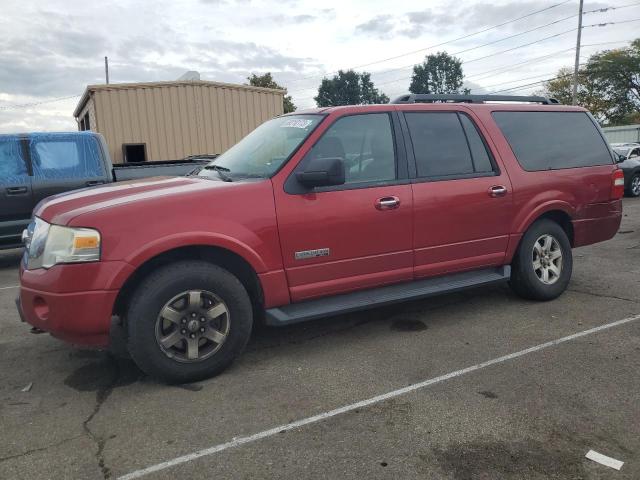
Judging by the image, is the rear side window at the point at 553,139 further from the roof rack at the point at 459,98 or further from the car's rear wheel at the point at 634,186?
the car's rear wheel at the point at 634,186

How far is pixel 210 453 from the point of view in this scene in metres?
2.75

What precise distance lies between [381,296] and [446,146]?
1.41m

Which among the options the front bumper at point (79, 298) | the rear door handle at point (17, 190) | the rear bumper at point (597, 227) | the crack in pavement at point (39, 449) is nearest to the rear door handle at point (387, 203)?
the front bumper at point (79, 298)

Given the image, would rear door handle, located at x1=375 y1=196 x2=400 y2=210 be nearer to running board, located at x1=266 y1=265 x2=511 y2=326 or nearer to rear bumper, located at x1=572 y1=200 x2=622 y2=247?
running board, located at x1=266 y1=265 x2=511 y2=326

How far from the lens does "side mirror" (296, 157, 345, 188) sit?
3.75 meters

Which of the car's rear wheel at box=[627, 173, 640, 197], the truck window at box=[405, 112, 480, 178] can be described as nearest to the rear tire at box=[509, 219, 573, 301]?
the truck window at box=[405, 112, 480, 178]

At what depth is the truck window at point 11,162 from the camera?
778 cm

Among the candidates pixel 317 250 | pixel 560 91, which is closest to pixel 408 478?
pixel 317 250

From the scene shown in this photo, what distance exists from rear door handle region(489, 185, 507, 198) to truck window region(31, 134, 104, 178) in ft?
19.3

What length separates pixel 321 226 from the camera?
3900 mm

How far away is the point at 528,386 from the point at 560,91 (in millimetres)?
71348

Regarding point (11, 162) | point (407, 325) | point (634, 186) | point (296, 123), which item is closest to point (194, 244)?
point (296, 123)

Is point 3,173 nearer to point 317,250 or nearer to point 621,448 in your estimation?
point 317,250

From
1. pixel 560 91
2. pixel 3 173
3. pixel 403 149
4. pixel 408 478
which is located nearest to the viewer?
pixel 408 478
